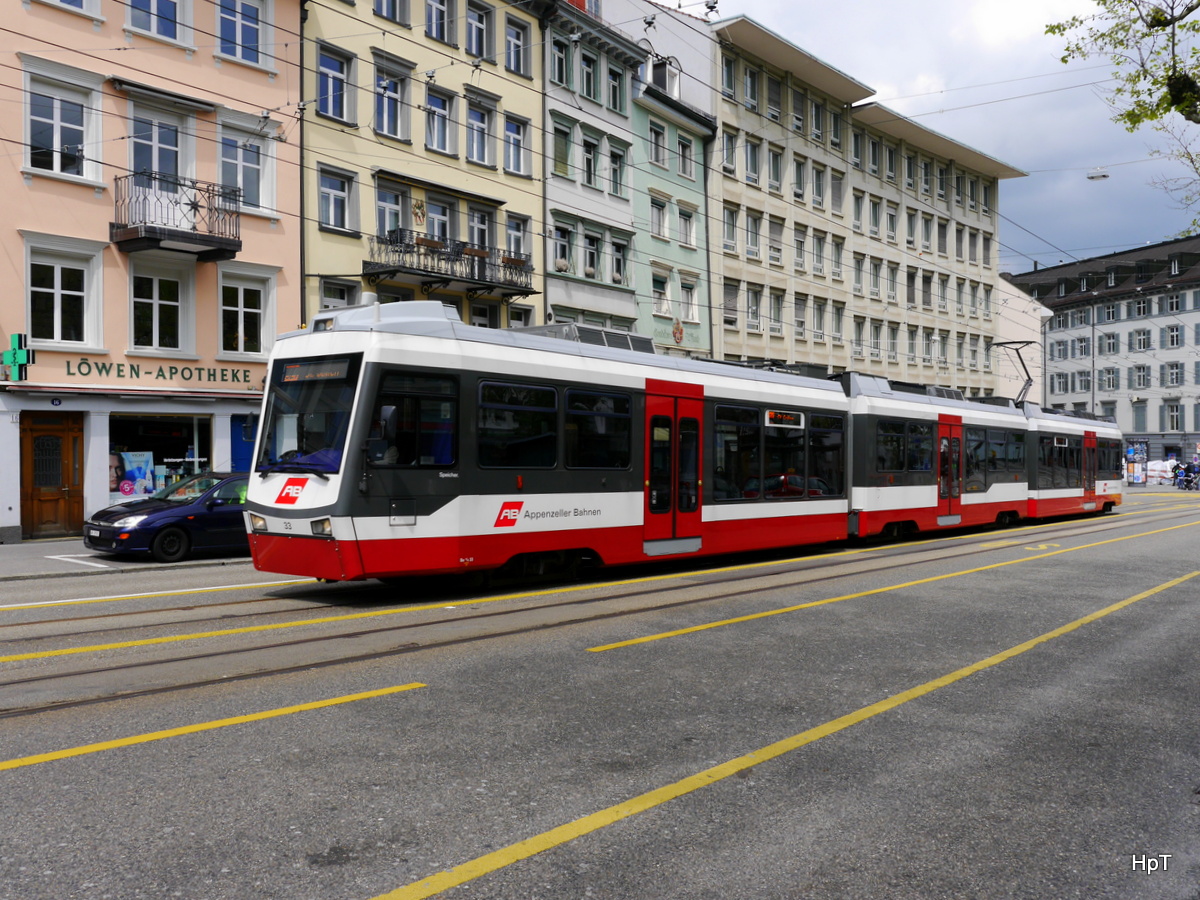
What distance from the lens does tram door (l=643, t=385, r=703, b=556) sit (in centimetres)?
1338

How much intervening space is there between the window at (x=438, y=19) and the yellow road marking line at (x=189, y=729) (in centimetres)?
2535

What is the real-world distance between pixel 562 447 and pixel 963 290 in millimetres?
53060

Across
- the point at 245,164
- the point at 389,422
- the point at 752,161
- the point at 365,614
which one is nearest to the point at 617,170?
the point at 752,161

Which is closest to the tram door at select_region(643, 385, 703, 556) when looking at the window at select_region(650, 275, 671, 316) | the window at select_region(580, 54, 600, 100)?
the window at select_region(580, 54, 600, 100)

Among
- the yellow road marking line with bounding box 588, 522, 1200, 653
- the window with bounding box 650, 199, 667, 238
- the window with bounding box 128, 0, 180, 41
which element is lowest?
the yellow road marking line with bounding box 588, 522, 1200, 653

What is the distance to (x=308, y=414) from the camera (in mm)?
10359

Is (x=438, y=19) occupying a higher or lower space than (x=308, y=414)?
higher

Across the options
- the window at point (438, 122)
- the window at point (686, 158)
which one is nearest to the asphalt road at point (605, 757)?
the window at point (438, 122)

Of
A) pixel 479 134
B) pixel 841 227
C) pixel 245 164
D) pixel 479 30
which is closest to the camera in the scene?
pixel 245 164

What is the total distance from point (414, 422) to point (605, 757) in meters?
5.84

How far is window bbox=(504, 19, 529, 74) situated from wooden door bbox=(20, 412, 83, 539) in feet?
55.4

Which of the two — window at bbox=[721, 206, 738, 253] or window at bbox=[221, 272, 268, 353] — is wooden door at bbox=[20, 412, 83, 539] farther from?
window at bbox=[721, 206, 738, 253]

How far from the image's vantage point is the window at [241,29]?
23.0 meters

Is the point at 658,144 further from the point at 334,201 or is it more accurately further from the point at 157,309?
the point at 157,309
